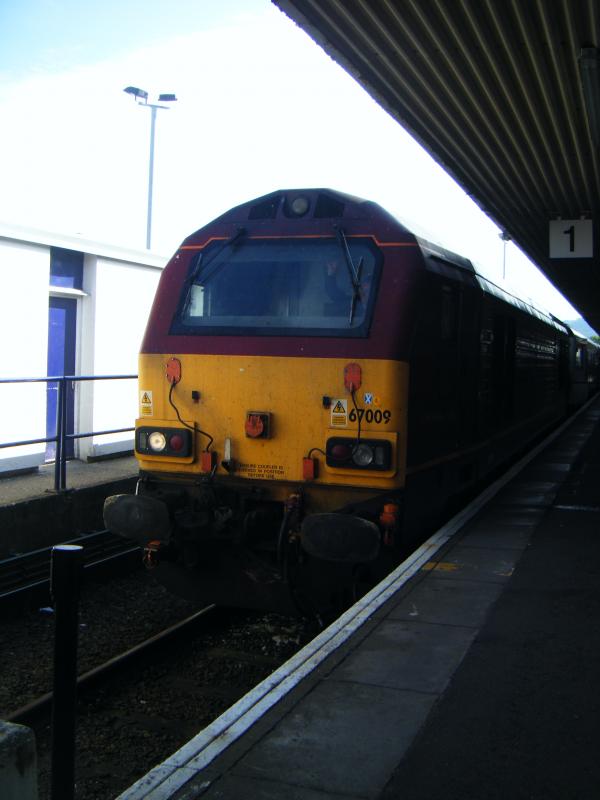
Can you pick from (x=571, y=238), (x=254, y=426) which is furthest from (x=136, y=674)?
(x=571, y=238)

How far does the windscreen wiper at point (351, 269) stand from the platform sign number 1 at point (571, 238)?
11001mm

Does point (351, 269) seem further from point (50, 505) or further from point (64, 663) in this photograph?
point (50, 505)

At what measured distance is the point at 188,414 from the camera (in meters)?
6.23

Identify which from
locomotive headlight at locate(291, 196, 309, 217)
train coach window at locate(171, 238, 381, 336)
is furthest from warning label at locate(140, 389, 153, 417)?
locomotive headlight at locate(291, 196, 309, 217)

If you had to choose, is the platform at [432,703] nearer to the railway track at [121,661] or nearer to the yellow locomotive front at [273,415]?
the yellow locomotive front at [273,415]

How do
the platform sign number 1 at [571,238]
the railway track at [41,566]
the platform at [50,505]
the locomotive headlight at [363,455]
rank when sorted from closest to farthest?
the locomotive headlight at [363,455] < the railway track at [41,566] < the platform at [50,505] < the platform sign number 1 at [571,238]

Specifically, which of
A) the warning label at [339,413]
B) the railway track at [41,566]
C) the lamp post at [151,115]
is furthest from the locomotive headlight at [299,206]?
the lamp post at [151,115]

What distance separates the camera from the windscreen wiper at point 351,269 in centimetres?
596

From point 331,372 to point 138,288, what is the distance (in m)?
6.92

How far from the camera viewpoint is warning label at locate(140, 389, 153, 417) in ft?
20.9

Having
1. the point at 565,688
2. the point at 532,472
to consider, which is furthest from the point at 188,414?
the point at 532,472

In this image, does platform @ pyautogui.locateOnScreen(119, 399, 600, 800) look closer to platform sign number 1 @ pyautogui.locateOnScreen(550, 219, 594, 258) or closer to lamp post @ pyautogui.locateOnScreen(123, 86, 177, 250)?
platform sign number 1 @ pyautogui.locateOnScreen(550, 219, 594, 258)

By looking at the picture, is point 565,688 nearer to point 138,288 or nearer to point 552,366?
point 138,288

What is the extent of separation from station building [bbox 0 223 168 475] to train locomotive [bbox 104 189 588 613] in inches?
155
